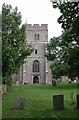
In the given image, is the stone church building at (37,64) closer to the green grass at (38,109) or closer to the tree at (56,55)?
the tree at (56,55)

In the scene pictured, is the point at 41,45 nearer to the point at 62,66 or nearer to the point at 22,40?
the point at 62,66

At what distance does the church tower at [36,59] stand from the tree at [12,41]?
1881 inches

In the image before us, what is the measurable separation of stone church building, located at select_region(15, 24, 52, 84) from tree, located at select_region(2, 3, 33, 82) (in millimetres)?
47774

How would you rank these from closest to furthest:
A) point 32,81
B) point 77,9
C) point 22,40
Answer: point 77,9, point 22,40, point 32,81

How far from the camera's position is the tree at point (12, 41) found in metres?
28.2

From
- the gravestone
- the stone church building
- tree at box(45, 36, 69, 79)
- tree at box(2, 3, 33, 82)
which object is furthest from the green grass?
the stone church building

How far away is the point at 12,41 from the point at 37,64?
5216cm

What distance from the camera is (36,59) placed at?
276 ft

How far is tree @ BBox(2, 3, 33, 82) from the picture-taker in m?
28.2

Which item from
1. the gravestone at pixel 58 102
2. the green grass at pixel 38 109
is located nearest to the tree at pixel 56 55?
the green grass at pixel 38 109

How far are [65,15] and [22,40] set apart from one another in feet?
66.7

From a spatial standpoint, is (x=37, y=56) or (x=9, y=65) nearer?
(x=9, y=65)

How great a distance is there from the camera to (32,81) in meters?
83.2

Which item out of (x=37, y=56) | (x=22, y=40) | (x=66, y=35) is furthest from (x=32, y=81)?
(x=66, y=35)
